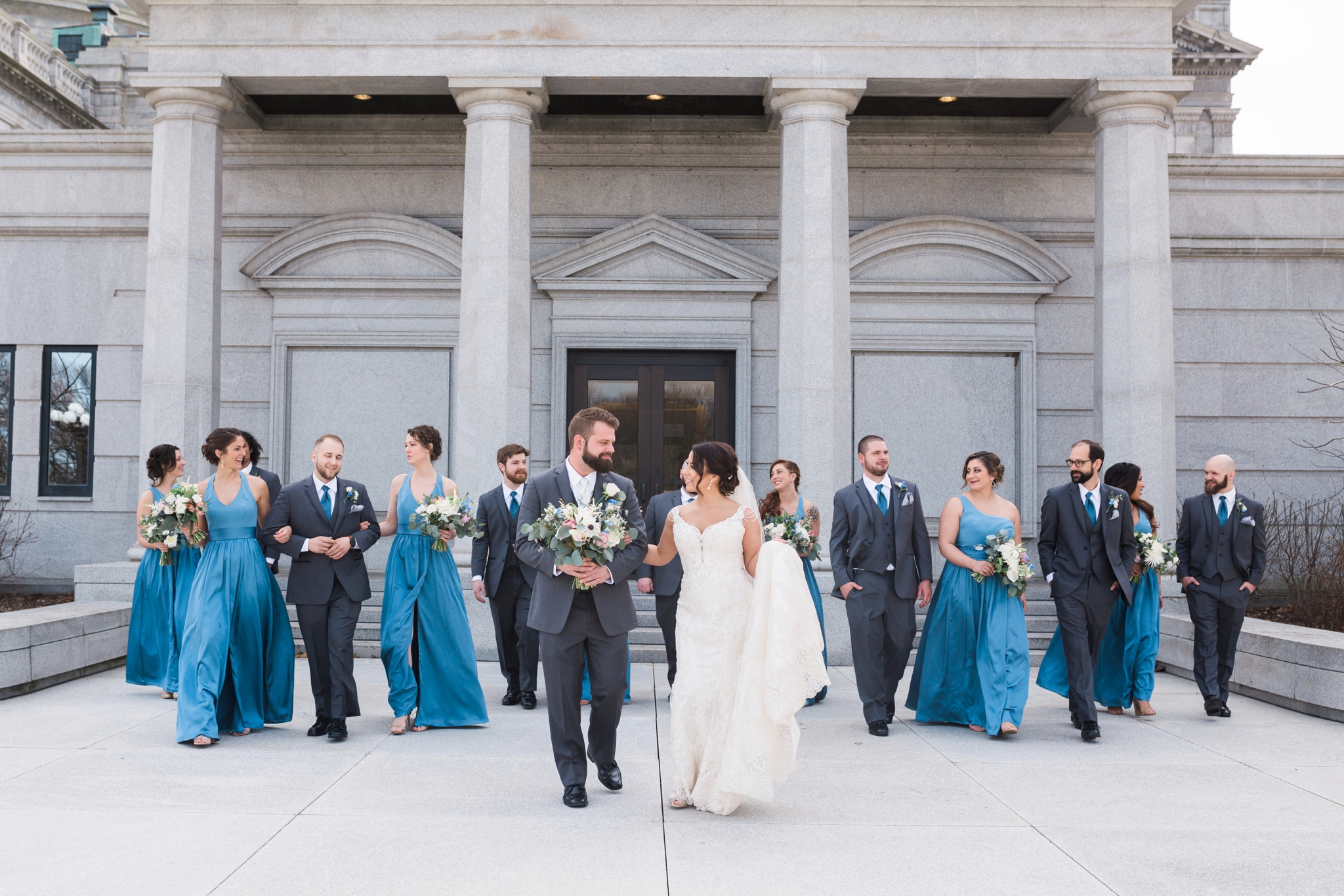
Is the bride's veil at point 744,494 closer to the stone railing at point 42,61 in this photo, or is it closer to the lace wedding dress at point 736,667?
the lace wedding dress at point 736,667

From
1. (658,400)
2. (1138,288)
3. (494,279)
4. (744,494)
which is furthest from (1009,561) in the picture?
(658,400)

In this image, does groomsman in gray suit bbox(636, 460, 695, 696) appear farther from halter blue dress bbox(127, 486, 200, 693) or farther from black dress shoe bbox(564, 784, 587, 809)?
halter blue dress bbox(127, 486, 200, 693)

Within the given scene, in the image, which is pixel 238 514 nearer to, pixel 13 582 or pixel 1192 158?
pixel 13 582

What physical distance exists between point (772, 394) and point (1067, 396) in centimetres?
409

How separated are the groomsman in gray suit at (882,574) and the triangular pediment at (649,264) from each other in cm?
679

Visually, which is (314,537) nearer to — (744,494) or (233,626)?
(233,626)

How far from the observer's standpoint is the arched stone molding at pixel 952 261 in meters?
14.9

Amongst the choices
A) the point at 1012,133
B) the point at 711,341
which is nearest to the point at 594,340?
the point at 711,341

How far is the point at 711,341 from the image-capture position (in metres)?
15.0

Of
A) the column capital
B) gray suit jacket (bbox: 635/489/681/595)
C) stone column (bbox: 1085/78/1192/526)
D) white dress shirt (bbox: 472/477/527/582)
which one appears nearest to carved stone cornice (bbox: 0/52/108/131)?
the column capital

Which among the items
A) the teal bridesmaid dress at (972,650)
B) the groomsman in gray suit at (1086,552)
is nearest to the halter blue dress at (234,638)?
the teal bridesmaid dress at (972,650)

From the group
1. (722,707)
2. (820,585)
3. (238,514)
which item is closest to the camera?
(722,707)

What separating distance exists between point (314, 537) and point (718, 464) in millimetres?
3433

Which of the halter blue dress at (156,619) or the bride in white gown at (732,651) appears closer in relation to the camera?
the bride in white gown at (732,651)
